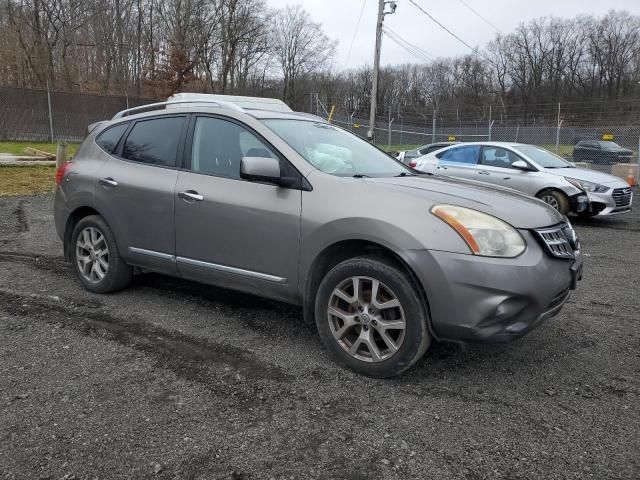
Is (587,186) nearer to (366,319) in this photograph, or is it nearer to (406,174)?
(406,174)

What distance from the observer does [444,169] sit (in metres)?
10.9

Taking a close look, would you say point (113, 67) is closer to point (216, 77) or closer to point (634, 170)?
point (216, 77)

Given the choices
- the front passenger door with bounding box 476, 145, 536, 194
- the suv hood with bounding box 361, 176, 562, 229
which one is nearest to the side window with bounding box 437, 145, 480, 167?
the front passenger door with bounding box 476, 145, 536, 194

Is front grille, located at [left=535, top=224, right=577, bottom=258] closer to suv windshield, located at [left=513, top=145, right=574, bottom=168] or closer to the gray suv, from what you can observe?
the gray suv

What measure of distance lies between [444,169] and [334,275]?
27.2 feet

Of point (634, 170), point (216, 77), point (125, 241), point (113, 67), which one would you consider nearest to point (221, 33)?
point (216, 77)

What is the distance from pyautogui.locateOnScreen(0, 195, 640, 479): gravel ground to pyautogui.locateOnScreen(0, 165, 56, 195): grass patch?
776cm

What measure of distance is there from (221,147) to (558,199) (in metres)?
7.37

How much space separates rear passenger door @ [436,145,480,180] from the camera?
34.3 ft

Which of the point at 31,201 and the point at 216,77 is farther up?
the point at 216,77

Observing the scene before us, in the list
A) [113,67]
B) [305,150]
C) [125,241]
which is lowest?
[125,241]

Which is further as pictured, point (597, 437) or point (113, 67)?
point (113, 67)

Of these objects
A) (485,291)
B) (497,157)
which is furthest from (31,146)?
(485,291)

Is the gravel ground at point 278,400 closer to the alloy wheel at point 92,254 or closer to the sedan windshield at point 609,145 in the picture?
the alloy wheel at point 92,254
